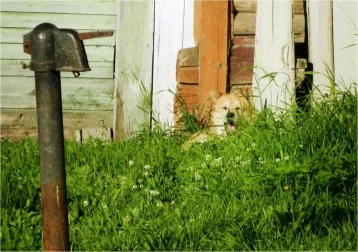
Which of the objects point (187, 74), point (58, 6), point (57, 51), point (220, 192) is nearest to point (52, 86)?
point (57, 51)

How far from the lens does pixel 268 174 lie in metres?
4.70

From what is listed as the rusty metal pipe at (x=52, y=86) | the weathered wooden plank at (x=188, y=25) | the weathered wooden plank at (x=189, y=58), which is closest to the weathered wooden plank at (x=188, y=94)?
the weathered wooden plank at (x=189, y=58)

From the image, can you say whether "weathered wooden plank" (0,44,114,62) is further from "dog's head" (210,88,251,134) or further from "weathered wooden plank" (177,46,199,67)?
"dog's head" (210,88,251,134)

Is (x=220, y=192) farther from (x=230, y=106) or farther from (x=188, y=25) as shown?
(x=188, y=25)

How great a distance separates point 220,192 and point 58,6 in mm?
3259

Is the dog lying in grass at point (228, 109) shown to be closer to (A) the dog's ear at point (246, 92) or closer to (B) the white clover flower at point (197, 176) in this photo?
(A) the dog's ear at point (246, 92)

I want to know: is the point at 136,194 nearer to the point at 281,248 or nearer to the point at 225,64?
the point at 281,248

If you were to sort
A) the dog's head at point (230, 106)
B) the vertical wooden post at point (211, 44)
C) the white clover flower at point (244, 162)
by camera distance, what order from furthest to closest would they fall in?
the vertical wooden post at point (211, 44) → the dog's head at point (230, 106) → the white clover flower at point (244, 162)

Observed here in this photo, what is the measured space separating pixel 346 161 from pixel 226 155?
37.6 inches

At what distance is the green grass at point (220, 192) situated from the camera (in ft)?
13.7

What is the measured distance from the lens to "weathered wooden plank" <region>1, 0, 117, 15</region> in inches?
288

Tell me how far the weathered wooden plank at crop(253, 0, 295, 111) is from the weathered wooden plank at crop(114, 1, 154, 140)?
1123 millimetres

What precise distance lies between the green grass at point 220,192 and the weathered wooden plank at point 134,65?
1.40 metres

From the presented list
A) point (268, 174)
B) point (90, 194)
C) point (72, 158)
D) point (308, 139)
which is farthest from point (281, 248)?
point (72, 158)
